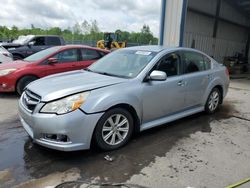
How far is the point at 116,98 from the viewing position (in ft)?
11.0

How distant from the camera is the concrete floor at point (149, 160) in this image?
284 cm

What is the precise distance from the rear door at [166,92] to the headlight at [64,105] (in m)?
1.08

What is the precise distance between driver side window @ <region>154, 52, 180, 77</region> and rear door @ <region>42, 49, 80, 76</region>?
366 cm

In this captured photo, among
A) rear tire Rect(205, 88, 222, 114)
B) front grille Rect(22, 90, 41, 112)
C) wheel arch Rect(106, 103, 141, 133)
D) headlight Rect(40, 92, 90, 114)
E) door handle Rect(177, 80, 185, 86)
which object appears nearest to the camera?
headlight Rect(40, 92, 90, 114)

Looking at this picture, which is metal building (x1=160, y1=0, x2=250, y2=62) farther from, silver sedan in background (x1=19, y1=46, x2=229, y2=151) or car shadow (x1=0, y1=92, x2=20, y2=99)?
car shadow (x1=0, y1=92, x2=20, y2=99)

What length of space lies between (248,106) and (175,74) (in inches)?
126

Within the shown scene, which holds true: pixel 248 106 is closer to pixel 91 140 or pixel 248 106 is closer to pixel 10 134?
pixel 91 140

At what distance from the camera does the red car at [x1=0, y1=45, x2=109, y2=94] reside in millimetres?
6445

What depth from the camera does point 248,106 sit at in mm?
6355

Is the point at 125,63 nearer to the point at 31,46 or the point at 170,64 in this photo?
the point at 170,64

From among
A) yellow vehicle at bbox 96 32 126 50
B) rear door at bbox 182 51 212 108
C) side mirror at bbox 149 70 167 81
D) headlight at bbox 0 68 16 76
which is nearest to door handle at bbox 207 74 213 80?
rear door at bbox 182 51 212 108

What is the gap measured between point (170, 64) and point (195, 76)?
0.66 meters

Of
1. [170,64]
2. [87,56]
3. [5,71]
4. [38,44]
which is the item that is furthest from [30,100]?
[38,44]

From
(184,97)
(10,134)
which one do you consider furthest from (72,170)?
(184,97)
